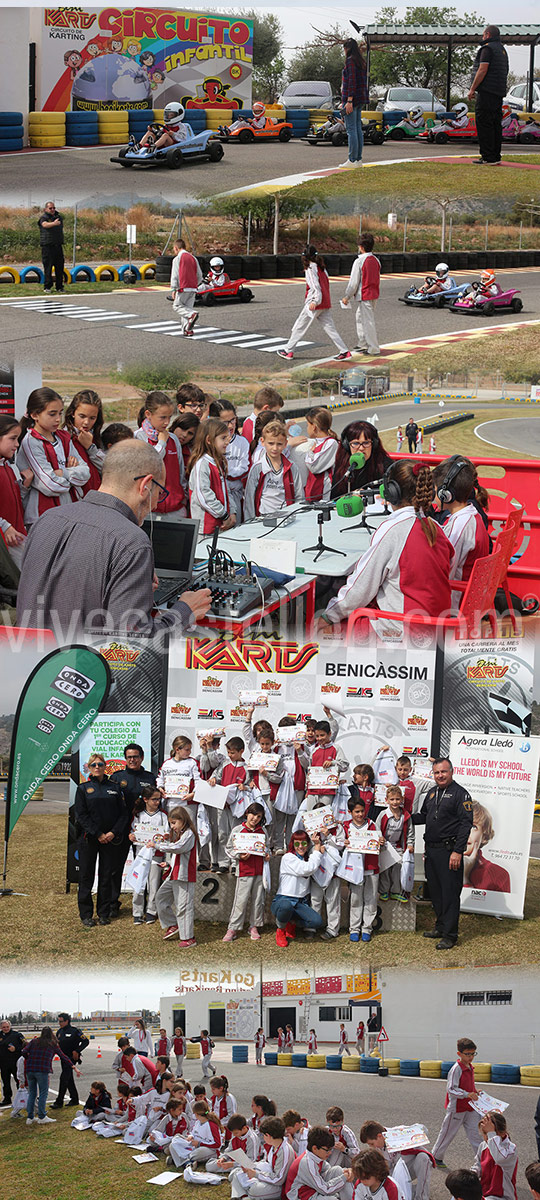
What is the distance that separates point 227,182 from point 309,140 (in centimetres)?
259

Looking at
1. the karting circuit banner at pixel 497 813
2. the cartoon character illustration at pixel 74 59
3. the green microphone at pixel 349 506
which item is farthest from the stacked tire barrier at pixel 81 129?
the karting circuit banner at pixel 497 813

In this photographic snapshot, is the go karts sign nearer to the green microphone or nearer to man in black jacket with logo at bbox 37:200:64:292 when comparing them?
man in black jacket with logo at bbox 37:200:64:292

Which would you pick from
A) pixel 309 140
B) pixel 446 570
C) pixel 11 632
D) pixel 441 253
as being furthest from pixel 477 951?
pixel 309 140

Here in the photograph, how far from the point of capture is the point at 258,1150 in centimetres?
647

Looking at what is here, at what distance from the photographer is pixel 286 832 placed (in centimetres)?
700

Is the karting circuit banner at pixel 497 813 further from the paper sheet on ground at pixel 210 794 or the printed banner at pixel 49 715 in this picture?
the printed banner at pixel 49 715

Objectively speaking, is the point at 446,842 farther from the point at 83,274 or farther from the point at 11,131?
the point at 11,131

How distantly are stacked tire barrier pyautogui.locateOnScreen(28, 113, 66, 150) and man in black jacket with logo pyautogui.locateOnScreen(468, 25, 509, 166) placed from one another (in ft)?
27.8

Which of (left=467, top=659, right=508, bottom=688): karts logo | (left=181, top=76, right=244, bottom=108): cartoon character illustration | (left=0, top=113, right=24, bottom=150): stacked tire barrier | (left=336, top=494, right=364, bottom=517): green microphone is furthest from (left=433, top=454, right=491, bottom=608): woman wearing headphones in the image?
(left=0, top=113, right=24, bottom=150): stacked tire barrier

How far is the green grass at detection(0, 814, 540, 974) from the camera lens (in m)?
6.79

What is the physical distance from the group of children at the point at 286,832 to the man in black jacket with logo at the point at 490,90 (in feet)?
58.0

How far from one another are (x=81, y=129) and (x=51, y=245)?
868 centimetres

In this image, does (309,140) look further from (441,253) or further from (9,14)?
(9,14)

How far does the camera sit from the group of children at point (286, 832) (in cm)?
680
